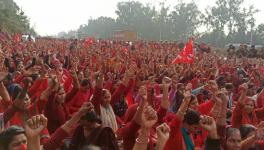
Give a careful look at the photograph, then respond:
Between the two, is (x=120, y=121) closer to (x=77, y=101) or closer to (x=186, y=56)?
(x=77, y=101)

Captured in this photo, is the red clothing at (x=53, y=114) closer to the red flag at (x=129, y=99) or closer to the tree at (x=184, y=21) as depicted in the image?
the red flag at (x=129, y=99)

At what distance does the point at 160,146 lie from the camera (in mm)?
3150

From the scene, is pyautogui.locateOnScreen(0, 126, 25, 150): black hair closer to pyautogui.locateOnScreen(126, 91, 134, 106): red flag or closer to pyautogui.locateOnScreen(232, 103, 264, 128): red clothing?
pyautogui.locateOnScreen(232, 103, 264, 128): red clothing

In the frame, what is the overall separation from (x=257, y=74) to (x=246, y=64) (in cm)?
406

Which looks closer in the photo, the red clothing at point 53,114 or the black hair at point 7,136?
the black hair at point 7,136

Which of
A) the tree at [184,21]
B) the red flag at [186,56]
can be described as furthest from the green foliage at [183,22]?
the red flag at [186,56]

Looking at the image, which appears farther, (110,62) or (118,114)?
(110,62)

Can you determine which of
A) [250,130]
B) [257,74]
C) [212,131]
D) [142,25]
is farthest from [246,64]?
[142,25]

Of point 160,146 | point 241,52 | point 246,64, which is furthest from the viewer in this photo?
point 241,52

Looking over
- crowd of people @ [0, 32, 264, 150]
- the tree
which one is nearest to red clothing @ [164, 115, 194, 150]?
crowd of people @ [0, 32, 264, 150]

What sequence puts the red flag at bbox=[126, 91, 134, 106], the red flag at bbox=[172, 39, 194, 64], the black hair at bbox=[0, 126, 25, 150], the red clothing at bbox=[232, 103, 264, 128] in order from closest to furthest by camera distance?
the black hair at bbox=[0, 126, 25, 150] → the red clothing at bbox=[232, 103, 264, 128] → the red flag at bbox=[126, 91, 134, 106] → the red flag at bbox=[172, 39, 194, 64]

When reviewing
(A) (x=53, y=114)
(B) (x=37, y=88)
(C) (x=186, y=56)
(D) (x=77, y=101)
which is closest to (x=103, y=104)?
(A) (x=53, y=114)

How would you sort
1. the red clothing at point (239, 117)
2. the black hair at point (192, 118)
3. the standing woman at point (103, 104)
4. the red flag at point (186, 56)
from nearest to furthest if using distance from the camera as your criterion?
the black hair at point (192, 118), the red clothing at point (239, 117), the standing woman at point (103, 104), the red flag at point (186, 56)

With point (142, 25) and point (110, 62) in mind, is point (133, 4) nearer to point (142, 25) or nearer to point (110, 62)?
point (142, 25)
